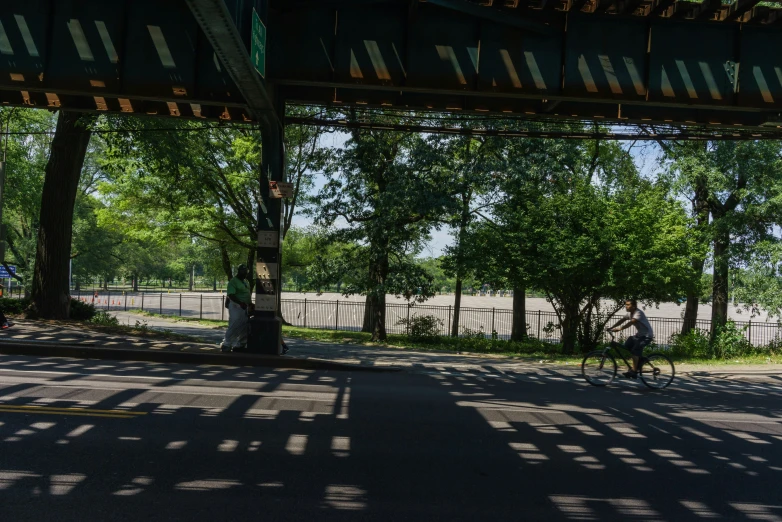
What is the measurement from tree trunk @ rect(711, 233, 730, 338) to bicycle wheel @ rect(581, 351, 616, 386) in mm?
13613

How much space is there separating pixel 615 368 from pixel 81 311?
650 inches

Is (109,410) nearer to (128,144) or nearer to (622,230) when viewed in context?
(128,144)

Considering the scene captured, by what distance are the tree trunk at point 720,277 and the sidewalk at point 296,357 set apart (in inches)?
373

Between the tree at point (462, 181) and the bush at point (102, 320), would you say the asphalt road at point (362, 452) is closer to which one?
the bush at point (102, 320)

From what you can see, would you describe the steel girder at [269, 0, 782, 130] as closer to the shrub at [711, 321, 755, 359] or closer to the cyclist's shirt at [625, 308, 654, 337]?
the cyclist's shirt at [625, 308, 654, 337]

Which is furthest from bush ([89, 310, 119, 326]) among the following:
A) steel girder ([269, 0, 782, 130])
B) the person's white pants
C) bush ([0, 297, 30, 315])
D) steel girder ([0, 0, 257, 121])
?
steel girder ([269, 0, 782, 130])

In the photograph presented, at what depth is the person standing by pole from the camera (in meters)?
12.6

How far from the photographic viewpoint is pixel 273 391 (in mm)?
8945

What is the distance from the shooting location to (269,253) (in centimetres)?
1250

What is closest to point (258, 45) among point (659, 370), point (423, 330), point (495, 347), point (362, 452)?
point (362, 452)

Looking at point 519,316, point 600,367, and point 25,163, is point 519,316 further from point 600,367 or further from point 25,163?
point 25,163

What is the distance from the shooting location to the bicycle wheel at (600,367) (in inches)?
454

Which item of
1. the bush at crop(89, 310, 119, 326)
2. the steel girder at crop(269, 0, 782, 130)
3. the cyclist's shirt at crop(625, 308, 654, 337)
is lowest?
the bush at crop(89, 310, 119, 326)

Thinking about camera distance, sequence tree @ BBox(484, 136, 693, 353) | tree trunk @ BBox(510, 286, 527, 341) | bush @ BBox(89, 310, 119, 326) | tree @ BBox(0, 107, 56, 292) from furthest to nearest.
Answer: tree @ BBox(0, 107, 56, 292)
tree trunk @ BBox(510, 286, 527, 341)
bush @ BBox(89, 310, 119, 326)
tree @ BBox(484, 136, 693, 353)
